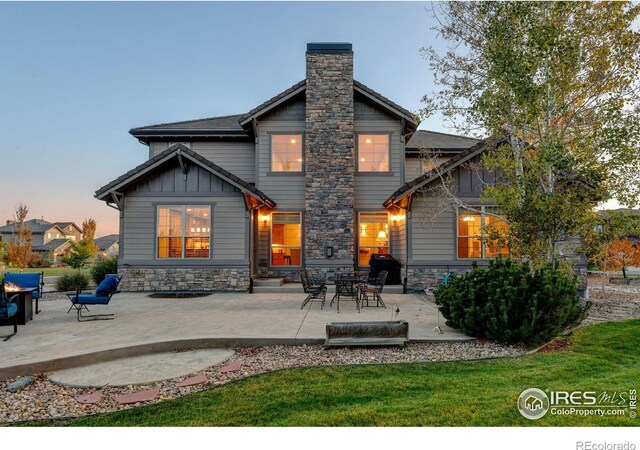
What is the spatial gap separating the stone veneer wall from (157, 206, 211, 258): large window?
1.81ft

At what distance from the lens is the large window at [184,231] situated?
479 inches

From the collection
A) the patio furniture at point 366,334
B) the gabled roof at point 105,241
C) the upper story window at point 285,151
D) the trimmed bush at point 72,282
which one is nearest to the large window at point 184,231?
the upper story window at point 285,151

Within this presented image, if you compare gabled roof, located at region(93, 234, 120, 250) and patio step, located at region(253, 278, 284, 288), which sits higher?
gabled roof, located at region(93, 234, 120, 250)

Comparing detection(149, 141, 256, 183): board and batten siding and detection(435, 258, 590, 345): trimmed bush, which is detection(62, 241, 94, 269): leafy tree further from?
detection(435, 258, 590, 345): trimmed bush

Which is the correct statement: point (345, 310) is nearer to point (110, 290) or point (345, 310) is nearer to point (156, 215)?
point (110, 290)

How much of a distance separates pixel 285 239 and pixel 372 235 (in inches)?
132

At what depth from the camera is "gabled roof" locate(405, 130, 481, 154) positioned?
47.3ft

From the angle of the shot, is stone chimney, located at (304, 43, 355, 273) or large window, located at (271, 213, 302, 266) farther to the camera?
large window, located at (271, 213, 302, 266)

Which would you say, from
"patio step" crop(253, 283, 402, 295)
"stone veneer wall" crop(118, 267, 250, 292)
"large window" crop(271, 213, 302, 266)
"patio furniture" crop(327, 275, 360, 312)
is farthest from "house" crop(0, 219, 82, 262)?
"patio furniture" crop(327, 275, 360, 312)

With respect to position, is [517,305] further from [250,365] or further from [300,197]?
[300,197]

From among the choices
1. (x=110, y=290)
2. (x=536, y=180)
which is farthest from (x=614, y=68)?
(x=110, y=290)

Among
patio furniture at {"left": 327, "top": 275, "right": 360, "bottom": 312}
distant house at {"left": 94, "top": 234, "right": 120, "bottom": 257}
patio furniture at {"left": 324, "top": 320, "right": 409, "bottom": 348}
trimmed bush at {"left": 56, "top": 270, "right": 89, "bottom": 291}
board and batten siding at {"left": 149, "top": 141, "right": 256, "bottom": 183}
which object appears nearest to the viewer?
patio furniture at {"left": 324, "top": 320, "right": 409, "bottom": 348}

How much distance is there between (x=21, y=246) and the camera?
94.0 feet

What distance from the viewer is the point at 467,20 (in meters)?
8.25
